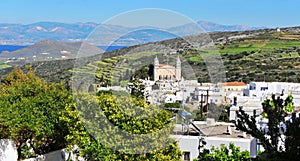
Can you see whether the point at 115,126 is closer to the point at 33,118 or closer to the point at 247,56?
the point at 33,118

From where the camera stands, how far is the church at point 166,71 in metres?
13.3

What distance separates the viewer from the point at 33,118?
30.5ft

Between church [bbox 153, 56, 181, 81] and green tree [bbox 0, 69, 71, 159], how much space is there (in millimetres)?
4184

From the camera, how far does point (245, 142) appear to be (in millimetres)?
10812

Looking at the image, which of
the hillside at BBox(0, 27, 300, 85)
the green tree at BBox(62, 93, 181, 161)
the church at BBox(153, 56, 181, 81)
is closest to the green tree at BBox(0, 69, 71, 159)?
the green tree at BBox(62, 93, 181, 161)

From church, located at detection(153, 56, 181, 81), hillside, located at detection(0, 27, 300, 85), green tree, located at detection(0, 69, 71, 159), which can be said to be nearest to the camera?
green tree, located at detection(0, 69, 71, 159)

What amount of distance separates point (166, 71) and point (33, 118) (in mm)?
6141

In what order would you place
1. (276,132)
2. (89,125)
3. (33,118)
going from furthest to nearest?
(33,118)
(89,125)
(276,132)

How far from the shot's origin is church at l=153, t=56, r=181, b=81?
13.3 m

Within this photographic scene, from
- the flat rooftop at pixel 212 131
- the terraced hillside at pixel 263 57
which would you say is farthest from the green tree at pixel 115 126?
the terraced hillside at pixel 263 57

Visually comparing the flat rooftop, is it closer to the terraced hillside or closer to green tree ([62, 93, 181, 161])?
green tree ([62, 93, 181, 161])

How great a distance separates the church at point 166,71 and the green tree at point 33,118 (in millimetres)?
4184

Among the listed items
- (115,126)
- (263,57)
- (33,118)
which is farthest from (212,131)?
(263,57)

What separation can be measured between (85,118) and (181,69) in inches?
196
